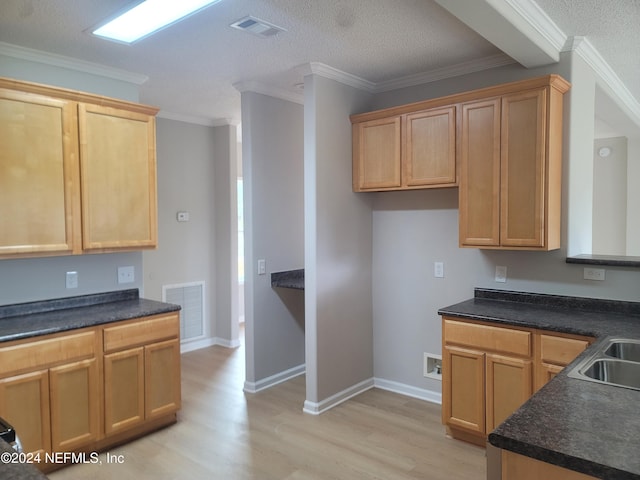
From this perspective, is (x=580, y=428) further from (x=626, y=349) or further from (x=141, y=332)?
(x=141, y=332)

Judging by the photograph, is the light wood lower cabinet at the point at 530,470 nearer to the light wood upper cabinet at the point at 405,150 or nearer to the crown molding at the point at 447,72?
the light wood upper cabinet at the point at 405,150

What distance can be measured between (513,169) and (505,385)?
1.34m

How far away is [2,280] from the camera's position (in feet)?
9.77

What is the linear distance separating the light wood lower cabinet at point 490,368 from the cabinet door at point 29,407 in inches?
95.0

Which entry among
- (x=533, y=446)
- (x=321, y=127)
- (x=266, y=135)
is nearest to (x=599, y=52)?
(x=321, y=127)

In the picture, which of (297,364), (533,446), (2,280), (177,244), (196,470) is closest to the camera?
(533,446)

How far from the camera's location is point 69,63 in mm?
3232

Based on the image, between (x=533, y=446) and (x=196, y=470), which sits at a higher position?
(x=533, y=446)

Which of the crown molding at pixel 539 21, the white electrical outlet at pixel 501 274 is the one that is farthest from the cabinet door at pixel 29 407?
the crown molding at pixel 539 21

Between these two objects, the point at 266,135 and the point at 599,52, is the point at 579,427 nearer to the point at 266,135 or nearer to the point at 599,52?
the point at 599,52

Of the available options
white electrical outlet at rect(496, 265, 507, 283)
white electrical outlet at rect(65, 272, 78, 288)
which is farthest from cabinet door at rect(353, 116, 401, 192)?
white electrical outlet at rect(65, 272, 78, 288)

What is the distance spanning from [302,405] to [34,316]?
202 centimetres

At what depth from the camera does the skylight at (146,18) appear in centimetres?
240

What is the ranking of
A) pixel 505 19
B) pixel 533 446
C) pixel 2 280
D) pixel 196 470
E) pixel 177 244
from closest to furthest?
1. pixel 533 446
2. pixel 505 19
3. pixel 196 470
4. pixel 2 280
5. pixel 177 244
